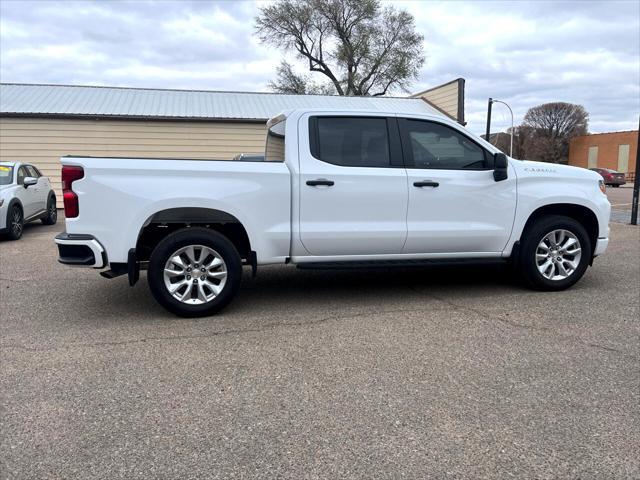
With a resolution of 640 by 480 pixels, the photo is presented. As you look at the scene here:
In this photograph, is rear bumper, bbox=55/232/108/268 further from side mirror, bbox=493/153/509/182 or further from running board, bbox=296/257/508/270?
side mirror, bbox=493/153/509/182

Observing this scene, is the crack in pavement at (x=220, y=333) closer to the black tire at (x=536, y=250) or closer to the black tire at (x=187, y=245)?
the black tire at (x=187, y=245)

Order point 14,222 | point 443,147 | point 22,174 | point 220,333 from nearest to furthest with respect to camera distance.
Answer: point 220,333 → point 443,147 → point 14,222 → point 22,174

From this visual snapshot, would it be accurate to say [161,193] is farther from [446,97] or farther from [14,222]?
[446,97]

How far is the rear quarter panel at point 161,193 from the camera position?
467cm

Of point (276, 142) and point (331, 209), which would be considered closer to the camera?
Result: point (331, 209)

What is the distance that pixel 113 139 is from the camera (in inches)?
659

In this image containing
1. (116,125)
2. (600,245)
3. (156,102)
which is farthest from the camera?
(156,102)

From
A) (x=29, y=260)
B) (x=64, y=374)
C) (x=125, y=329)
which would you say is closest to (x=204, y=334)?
(x=125, y=329)

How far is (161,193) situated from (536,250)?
3884mm

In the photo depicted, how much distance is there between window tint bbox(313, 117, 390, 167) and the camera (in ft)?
17.3

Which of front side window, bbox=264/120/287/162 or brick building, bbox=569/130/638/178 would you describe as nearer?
front side window, bbox=264/120/287/162

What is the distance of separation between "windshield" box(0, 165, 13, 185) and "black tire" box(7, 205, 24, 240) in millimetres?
574

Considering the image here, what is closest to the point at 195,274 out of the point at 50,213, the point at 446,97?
the point at 50,213

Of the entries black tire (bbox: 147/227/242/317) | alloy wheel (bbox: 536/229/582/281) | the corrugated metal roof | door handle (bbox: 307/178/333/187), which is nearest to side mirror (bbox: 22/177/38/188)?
the corrugated metal roof
